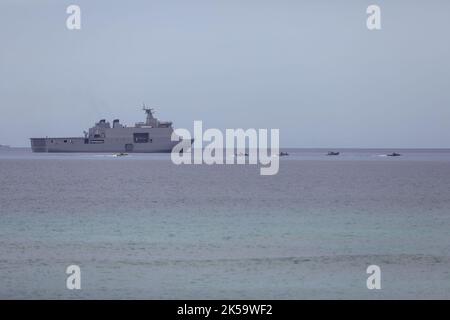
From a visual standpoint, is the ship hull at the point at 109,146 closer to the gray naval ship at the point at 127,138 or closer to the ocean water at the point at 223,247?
the gray naval ship at the point at 127,138

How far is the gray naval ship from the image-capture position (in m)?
122

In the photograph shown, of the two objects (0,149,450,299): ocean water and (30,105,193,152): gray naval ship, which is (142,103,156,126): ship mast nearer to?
(30,105,193,152): gray naval ship

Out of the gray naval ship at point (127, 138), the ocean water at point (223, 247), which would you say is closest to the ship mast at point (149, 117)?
the gray naval ship at point (127, 138)

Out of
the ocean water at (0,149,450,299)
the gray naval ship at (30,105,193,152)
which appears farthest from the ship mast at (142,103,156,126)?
the ocean water at (0,149,450,299)

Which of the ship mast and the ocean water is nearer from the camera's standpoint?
the ocean water

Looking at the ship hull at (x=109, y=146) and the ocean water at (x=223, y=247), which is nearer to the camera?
the ocean water at (x=223, y=247)

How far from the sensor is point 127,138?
12512 cm

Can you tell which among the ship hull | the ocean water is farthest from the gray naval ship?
the ocean water

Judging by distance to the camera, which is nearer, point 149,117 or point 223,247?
point 223,247

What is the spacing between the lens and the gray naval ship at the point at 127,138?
12194 cm

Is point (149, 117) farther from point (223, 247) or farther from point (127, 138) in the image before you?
point (223, 247)

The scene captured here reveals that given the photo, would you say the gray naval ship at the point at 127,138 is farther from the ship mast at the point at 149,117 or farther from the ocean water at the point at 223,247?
the ocean water at the point at 223,247

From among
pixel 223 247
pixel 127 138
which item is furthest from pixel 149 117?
pixel 223 247
